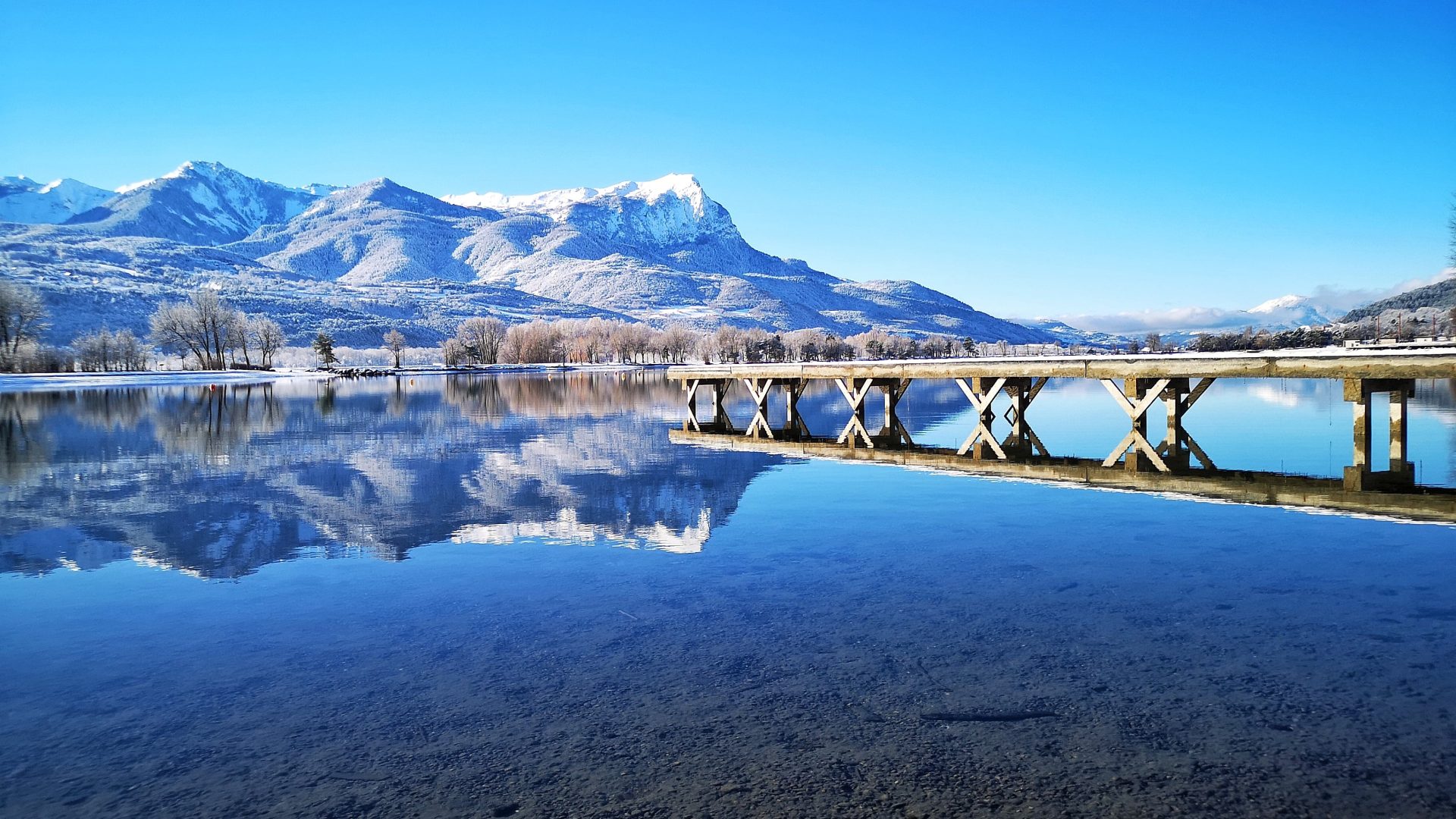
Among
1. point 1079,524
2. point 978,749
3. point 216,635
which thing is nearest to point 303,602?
point 216,635

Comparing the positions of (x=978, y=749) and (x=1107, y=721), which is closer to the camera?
(x=978, y=749)

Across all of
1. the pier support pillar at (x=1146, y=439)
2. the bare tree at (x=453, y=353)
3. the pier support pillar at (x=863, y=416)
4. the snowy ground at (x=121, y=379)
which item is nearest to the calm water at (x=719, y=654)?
the pier support pillar at (x=1146, y=439)

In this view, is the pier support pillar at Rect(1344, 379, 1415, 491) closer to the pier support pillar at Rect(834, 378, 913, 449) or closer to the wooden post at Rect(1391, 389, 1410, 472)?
the wooden post at Rect(1391, 389, 1410, 472)

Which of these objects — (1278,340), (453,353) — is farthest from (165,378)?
(1278,340)

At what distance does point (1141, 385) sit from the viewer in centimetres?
2233

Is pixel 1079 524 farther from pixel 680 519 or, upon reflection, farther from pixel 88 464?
pixel 88 464

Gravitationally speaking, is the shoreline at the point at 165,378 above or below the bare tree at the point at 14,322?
below

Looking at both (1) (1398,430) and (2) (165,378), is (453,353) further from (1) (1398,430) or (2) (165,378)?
(1) (1398,430)

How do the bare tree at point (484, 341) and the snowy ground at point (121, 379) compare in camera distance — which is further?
the bare tree at point (484, 341)

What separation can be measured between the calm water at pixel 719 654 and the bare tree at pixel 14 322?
107745mm

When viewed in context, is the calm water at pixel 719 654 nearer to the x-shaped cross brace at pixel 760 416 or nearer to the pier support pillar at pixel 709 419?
the x-shaped cross brace at pixel 760 416

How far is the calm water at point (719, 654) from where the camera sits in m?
5.92

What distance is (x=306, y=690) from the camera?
302 inches

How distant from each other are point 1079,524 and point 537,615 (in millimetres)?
8877
